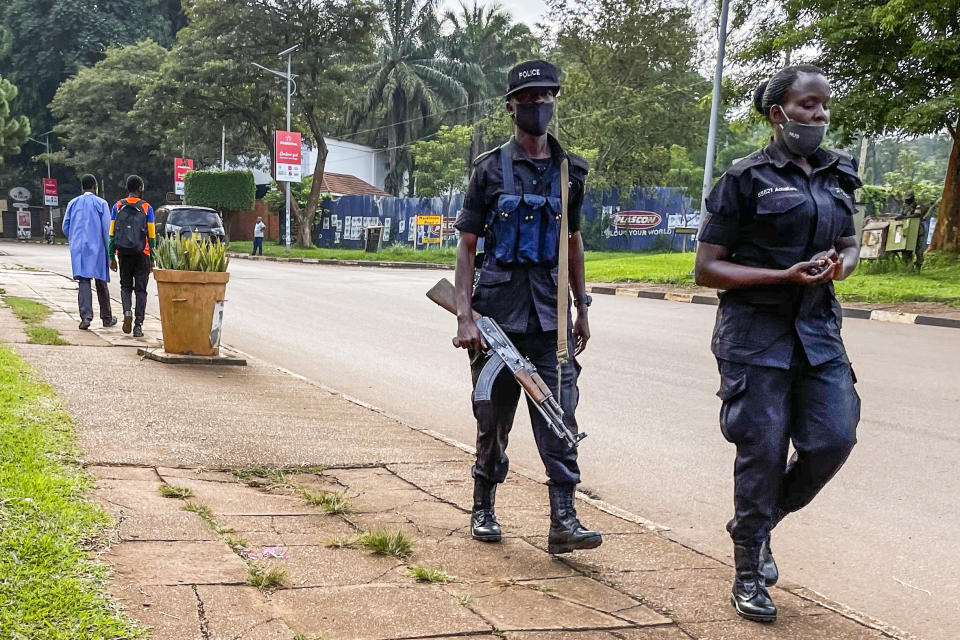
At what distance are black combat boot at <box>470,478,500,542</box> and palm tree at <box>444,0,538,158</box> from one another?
160ft

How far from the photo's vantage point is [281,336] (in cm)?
1145

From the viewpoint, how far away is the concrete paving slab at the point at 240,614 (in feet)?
8.84

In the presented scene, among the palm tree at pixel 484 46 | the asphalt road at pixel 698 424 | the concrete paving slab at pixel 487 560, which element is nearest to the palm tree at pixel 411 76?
the palm tree at pixel 484 46

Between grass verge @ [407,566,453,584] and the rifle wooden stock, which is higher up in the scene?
the rifle wooden stock

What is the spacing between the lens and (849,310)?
15.2 m

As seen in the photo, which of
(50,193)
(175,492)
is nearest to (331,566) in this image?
(175,492)

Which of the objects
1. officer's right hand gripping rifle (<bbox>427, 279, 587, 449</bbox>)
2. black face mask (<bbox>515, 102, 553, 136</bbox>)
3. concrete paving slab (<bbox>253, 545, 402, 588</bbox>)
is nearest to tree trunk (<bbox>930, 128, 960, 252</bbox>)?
black face mask (<bbox>515, 102, 553, 136</bbox>)

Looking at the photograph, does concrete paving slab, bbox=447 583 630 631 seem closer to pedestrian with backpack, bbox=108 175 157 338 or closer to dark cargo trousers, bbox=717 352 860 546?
dark cargo trousers, bbox=717 352 860 546

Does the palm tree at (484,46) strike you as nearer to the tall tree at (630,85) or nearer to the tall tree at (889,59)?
the tall tree at (630,85)

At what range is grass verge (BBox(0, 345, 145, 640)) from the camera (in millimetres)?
2564

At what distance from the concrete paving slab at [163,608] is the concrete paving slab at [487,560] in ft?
2.92

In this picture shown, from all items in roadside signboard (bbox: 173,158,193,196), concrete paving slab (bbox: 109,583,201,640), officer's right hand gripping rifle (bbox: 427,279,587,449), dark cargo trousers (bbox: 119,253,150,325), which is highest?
roadside signboard (bbox: 173,158,193,196)

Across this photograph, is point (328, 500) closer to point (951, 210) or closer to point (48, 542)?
point (48, 542)

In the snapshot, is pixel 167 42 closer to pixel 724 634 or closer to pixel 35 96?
pixel 35 96
